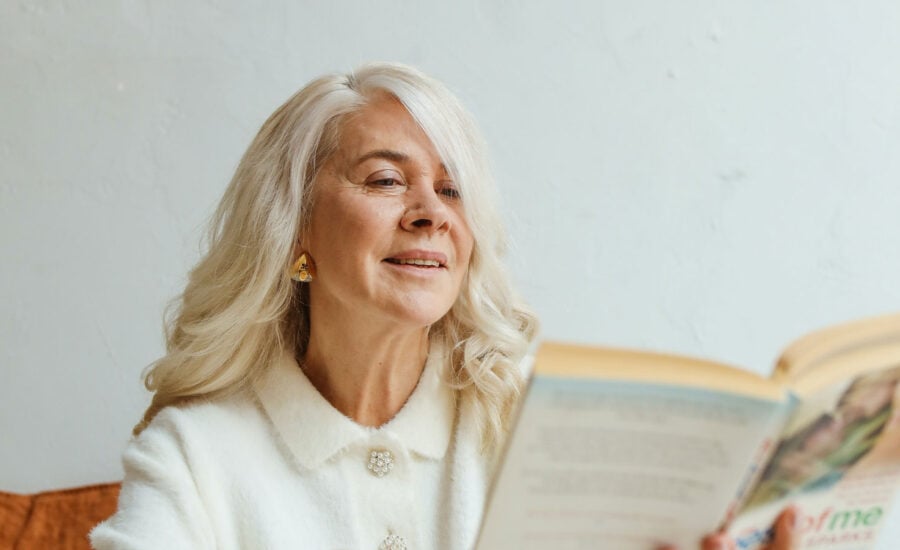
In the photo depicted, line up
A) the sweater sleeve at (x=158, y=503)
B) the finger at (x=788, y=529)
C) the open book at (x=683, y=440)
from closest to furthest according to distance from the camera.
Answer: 1. the open book at (x=683, y=440)
2. the finger at (x=788, y=529)
3. the sweater sleeve at (x=158, y=503)

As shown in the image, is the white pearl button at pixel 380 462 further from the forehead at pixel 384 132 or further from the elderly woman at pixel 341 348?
the forehead at pixel 384 132

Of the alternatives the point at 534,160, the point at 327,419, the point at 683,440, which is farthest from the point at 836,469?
the point at 534,160

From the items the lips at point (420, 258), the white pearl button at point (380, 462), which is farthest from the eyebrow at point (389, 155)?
the white pearl button at point (380, 462)

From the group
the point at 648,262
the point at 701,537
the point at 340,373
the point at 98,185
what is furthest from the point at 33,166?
the point at 701,537

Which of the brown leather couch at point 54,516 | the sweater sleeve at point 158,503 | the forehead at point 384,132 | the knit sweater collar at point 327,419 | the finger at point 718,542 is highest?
the forehead at point 384,132

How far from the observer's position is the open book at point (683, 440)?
102 centimetres

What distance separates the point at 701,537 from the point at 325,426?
28.9 inches

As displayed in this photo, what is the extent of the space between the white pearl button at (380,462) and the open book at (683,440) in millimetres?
614

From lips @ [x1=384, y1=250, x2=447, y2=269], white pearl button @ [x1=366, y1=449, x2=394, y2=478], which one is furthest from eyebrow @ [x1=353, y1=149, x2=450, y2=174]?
white pearl button @ [x1=366, y1=449, x2=394, y2=478]

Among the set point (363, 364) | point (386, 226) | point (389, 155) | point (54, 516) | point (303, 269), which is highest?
point (389, 155)

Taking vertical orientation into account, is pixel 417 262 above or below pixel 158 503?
above

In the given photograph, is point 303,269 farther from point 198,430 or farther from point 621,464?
point 621,464

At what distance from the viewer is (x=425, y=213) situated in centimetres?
165

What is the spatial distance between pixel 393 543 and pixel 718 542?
0.68 meters
